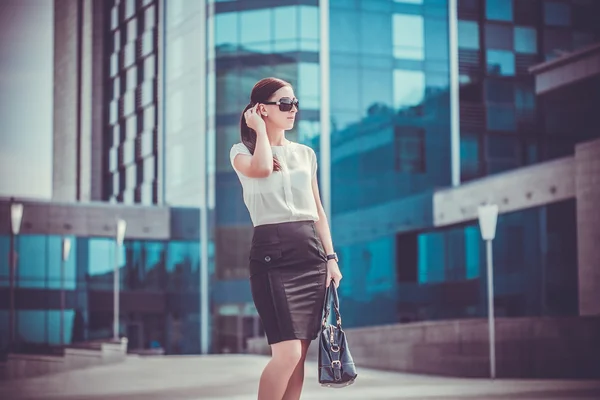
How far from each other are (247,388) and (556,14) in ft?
116

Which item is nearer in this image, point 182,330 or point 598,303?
point 598,303

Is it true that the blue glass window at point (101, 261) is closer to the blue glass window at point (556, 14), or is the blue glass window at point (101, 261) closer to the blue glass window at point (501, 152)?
the blue glass window at point (501, 152)

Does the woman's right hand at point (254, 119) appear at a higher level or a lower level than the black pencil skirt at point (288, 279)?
higher

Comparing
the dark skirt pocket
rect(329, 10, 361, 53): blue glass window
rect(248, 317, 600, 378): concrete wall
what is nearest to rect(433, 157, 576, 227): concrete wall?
rect(329, 10, 361, 53): blue glass window

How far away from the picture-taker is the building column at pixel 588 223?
21.4 m

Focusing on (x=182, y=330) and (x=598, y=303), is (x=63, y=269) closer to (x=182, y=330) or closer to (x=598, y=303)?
(x=182, y=330)

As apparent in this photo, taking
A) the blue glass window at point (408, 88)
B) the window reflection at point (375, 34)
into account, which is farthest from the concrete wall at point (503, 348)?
the window reflection at point (375, 34)

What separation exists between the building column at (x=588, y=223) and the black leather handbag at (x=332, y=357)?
17.2 metres

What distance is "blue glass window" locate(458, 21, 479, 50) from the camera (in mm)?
42875

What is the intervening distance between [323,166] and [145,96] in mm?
10533

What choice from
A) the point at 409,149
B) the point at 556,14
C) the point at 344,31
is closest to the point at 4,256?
the point at 344,31

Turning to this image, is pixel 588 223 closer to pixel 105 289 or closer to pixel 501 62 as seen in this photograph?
pixel 105 289

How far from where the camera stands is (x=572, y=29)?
4572 cm

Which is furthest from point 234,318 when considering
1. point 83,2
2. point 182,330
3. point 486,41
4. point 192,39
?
point 83,2
